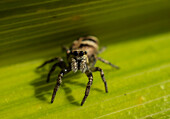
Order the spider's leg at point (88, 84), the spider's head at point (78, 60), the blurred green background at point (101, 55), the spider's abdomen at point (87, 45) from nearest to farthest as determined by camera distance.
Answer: the blurred green background at point (101, 55) < the spider's leg at point (88, 84) < the spider's head at point (78, 60) < the spider's abdomen at point (87, 45)

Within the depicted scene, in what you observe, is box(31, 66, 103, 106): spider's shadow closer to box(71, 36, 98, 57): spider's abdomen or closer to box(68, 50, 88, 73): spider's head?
box(68, 50, 88, 73): spider's head

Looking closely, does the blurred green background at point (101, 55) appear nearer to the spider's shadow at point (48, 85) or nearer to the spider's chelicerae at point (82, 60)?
the spider's shadow at point (48, 85)

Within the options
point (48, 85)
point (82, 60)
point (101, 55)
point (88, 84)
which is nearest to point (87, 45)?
point (101, 55)

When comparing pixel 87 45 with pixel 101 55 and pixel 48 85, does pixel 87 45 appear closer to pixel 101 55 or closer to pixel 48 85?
pixel 101 55

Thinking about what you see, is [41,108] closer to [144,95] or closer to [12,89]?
[12,89]

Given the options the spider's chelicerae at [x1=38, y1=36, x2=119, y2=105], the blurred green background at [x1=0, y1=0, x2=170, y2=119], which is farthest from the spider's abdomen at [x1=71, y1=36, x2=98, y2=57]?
the blurred green background at [x1=0, y1=0, x2=170, y2=119]

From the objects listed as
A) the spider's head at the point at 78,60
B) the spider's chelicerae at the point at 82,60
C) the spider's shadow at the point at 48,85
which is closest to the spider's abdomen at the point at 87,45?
the spider's chelicerae at the point at 82,60
